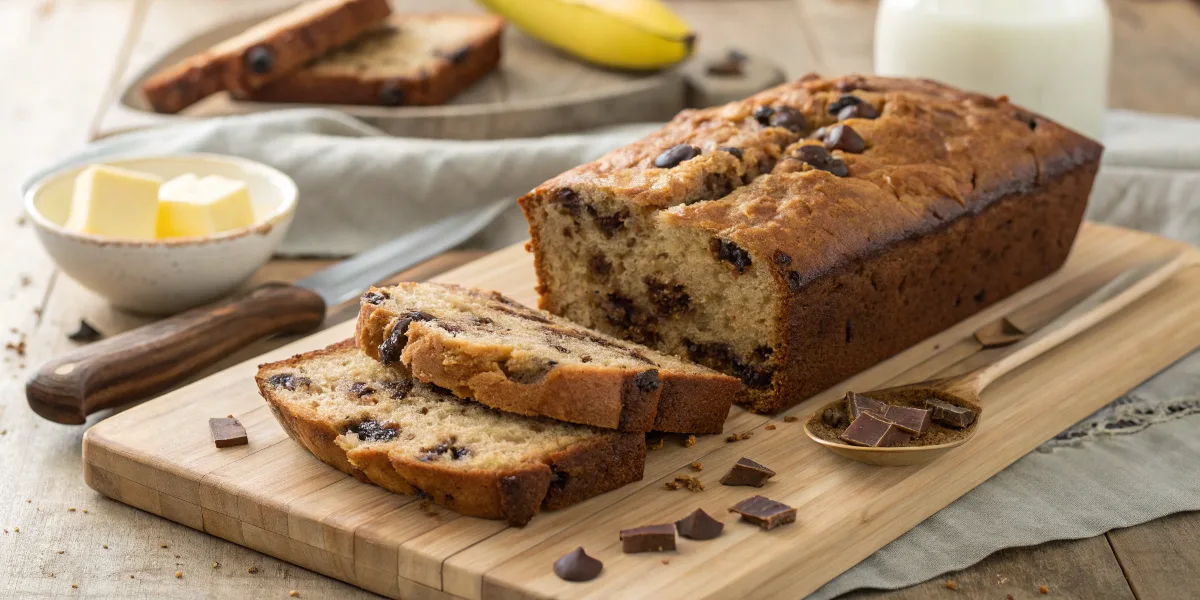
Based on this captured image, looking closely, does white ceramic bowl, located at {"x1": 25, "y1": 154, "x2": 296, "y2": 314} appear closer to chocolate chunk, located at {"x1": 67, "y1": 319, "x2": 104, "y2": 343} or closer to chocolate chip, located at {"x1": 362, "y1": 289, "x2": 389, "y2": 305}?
chocolate chunk, located at {"x1": 67, "y1": 319, "x2": 104, "y2": 343}

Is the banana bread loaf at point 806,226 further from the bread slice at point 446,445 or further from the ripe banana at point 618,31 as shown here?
the ripe banana at point 618,31

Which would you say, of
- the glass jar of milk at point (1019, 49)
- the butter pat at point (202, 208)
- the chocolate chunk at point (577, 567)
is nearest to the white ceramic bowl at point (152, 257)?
the butter pat at point (202, 208)

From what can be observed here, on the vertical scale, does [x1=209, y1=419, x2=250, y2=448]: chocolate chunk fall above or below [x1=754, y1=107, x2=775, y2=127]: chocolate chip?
below

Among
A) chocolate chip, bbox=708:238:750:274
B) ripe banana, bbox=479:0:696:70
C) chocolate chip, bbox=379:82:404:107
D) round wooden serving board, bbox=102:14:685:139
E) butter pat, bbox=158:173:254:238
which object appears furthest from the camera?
ripe banana, bbox=479:0:696:70

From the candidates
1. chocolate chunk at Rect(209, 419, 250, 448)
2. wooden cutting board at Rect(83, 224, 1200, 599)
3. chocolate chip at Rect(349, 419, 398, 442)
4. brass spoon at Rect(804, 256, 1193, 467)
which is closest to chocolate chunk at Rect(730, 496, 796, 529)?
wooden cutting board at Rect(83, 224, 1200, 599)

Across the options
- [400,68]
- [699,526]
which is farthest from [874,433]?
[400,68]
